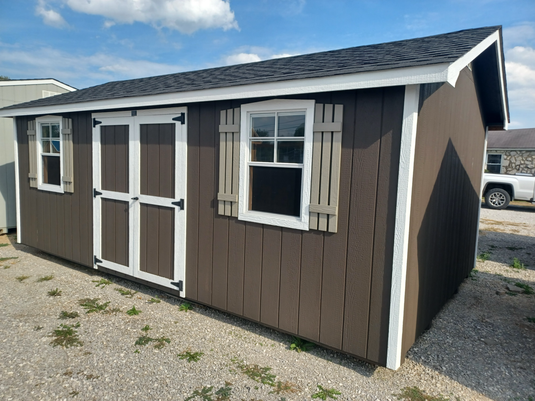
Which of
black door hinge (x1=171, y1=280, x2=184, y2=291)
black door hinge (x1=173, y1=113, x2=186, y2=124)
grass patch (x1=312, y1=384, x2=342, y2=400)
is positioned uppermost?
black door hinge (x1=173, y1=113, x2=186, y2=124)

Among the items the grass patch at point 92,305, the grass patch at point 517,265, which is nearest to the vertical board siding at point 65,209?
the grass patch at point 92,305

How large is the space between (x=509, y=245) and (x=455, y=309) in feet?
14.2

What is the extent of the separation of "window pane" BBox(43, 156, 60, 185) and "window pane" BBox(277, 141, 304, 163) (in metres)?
3.78

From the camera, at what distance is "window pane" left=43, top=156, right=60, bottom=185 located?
5160 mm

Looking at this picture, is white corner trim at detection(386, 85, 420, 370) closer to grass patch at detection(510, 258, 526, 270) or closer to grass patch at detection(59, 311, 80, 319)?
grass patch at detection(59, 311, 80, 319)

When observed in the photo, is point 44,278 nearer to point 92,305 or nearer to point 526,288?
point 92,305

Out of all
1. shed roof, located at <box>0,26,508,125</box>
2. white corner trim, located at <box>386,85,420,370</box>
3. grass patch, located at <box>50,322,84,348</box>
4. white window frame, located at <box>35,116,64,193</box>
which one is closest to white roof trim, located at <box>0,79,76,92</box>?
white window frame, located at <box>35,116,64,193</box>

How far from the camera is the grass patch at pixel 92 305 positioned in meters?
3.69

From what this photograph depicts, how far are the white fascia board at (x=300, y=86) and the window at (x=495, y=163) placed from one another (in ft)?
51.2

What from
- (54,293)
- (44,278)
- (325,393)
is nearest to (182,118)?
(54,293)

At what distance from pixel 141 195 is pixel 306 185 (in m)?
2.16

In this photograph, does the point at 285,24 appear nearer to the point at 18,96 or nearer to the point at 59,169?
the point at 18,96

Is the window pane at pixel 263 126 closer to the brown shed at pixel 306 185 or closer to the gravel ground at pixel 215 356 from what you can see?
the brown shed at pixel 306 185

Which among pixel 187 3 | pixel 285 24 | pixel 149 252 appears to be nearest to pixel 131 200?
pixel 149 252
